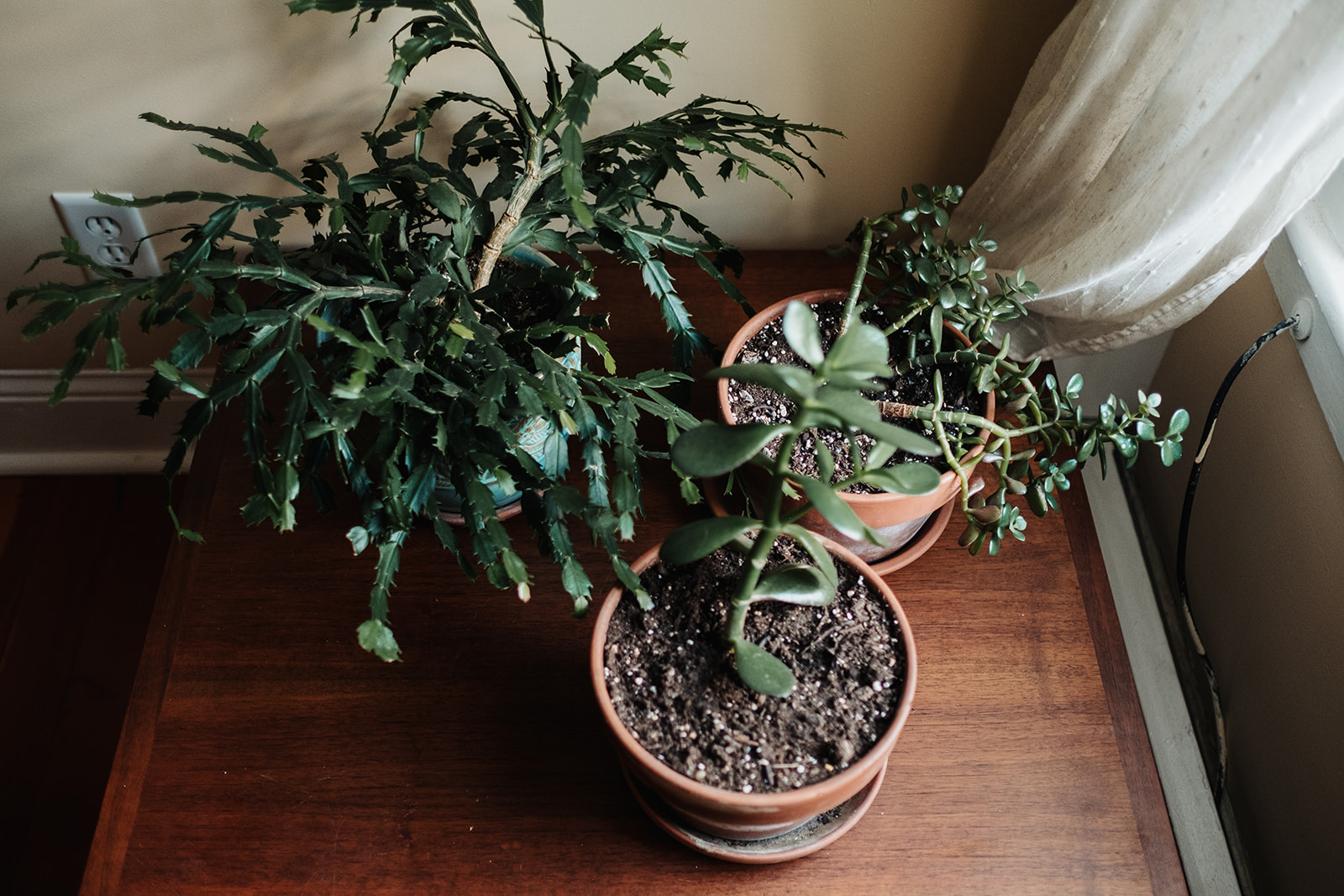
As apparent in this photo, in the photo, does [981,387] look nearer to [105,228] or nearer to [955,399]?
[955,399]

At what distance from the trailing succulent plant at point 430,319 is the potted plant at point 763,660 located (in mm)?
79

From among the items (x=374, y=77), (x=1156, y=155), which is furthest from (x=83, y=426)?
(x=1156, y=155)

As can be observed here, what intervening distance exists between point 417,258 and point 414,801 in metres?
0.46

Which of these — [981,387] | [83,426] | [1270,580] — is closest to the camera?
[981,387]

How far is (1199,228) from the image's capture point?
79 cm

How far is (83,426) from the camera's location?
1.52m

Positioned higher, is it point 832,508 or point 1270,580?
point 832,508

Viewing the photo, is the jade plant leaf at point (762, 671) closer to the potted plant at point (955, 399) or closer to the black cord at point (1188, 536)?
the potted plant at point (955, 399)

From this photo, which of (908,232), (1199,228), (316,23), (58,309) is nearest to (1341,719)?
(1199,228)

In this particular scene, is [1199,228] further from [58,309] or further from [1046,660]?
[58,309]

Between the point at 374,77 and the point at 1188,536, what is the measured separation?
43.2 inches

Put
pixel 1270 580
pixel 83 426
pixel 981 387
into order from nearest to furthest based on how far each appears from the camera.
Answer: pixel 981 387 → pixel 1270 580 → pixel 83 426

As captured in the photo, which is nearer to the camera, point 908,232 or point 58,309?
point 58,309

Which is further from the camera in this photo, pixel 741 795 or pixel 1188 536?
pixel 1188 536
